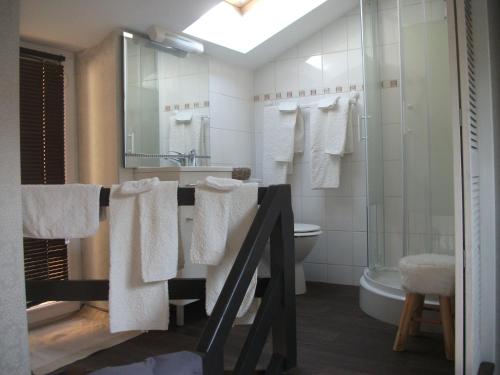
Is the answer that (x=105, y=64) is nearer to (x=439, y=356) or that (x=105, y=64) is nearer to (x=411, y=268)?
(x=411, y=268)

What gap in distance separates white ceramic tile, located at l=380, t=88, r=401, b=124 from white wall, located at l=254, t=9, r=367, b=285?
587mm

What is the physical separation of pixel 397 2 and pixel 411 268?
1766 millimetres

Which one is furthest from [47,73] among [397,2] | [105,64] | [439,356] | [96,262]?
[439,356]

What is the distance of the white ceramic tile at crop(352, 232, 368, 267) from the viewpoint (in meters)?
3.79

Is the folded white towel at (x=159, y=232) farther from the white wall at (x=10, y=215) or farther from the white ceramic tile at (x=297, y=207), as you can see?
the white ceramic tile at (x=297, y=207)

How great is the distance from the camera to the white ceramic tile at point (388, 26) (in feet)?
10.1

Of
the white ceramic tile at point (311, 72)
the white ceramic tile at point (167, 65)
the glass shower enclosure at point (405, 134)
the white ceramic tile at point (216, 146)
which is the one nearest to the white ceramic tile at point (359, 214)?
the glass shower enclosure at point (405, 134)

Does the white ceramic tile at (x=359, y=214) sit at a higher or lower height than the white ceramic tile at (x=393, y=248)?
higher

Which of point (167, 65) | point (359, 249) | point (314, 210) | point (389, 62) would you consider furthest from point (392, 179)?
point (167, 65)

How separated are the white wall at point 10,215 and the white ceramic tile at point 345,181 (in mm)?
2836

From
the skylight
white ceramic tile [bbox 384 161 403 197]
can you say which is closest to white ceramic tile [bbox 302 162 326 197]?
white ceramic tile [bbox 384 161 403 197]

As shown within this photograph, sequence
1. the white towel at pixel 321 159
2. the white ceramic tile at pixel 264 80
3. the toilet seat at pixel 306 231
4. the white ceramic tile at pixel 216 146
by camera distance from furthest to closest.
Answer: the white ceramic tile at pixel 264 80, the white ceramic tile at pixel 216 146, the white towel at pixel 321 159, the toilet seat at pixel 306 231

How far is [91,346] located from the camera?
8.46 ft

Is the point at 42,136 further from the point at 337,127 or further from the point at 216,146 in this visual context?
the point at 337,127
